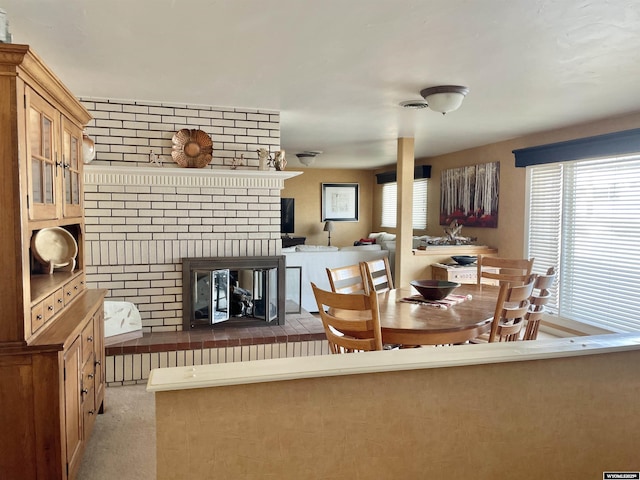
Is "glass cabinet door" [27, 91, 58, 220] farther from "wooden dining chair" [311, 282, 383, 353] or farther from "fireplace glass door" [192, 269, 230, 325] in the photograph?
"fireplace glass door" [192, 269, 230, 325]

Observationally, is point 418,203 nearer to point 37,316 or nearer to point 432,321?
point 432,321

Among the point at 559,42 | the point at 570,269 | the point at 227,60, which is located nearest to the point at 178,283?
the point at 227,60

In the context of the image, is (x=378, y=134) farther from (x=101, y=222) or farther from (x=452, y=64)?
(x=101, y=222)

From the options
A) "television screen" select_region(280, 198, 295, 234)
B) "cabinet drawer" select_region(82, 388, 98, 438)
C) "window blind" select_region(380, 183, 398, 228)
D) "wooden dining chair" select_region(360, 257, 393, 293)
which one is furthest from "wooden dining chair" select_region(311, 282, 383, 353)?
"television screen" select_region(280, 198, 295, 234)

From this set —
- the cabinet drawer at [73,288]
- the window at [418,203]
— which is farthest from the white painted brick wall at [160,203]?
the window at [418,203]

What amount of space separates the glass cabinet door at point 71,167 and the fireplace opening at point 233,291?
4.08 ft

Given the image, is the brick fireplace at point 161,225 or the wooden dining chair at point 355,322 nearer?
the wooden dining chair at point 355,322

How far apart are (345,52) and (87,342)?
2.06 m

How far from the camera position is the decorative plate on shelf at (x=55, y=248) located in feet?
8.51

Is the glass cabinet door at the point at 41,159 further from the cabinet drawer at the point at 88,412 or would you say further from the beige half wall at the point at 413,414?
the beige half wall at the point at 413,414

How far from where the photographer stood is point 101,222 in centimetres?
386

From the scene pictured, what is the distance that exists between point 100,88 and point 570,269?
4800 millimetres

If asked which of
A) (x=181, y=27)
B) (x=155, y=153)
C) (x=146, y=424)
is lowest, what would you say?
(x=146, y=424)

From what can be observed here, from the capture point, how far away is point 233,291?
162 inches
